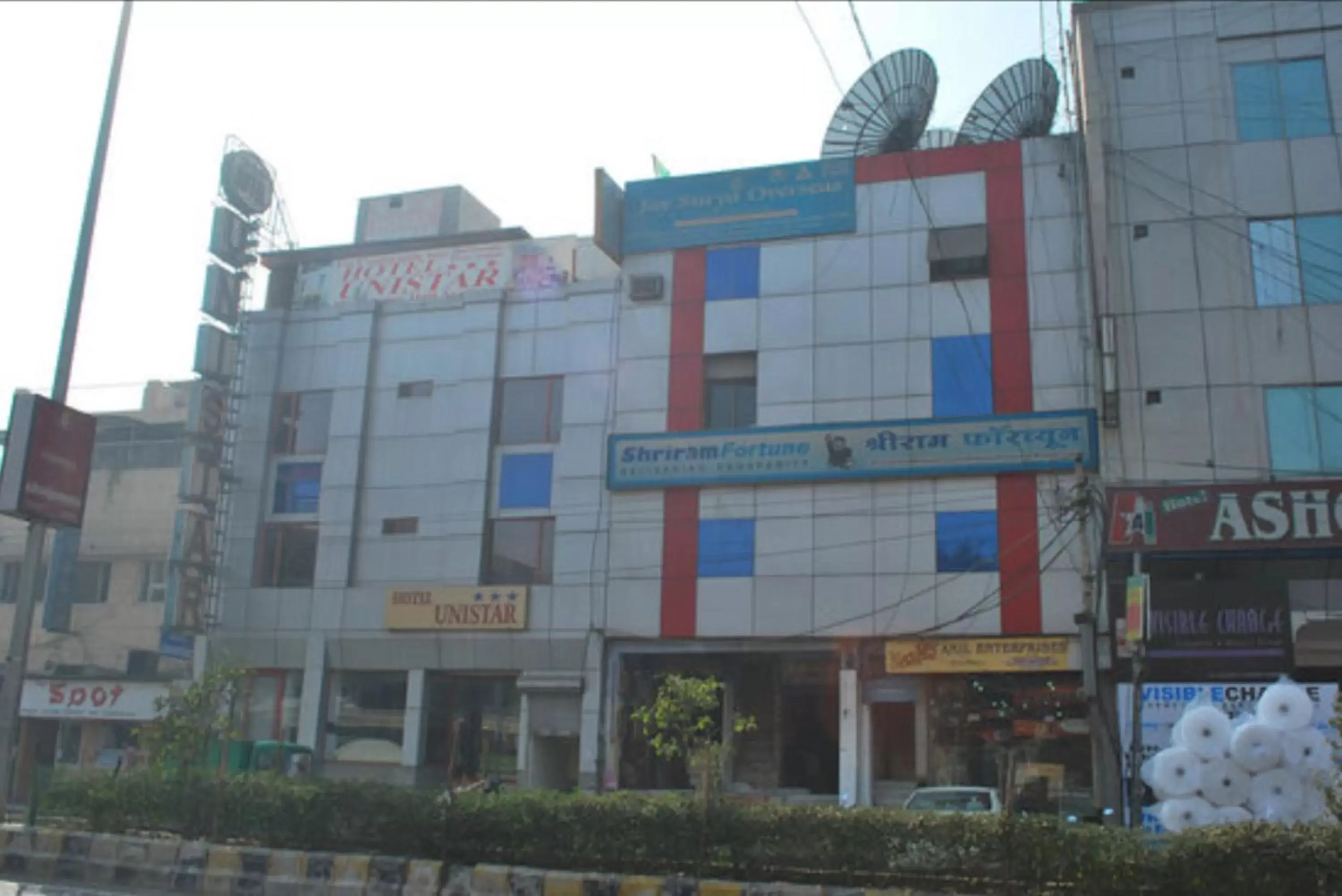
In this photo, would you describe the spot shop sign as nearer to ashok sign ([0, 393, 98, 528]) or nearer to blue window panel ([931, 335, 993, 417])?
blue window panel ([931, 335, 993, 417])

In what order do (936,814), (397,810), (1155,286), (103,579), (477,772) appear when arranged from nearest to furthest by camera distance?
1. (936,814)
2. (397,810)
3. (1155,286)
4. (477,772)
5. (103,579)

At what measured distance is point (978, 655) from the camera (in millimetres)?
26984

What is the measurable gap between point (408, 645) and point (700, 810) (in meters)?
18.3

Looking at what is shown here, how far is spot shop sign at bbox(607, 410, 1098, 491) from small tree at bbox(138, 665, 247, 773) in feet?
40.3

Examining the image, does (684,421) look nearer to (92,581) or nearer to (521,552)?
(521,552)

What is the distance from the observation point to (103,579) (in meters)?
39.4

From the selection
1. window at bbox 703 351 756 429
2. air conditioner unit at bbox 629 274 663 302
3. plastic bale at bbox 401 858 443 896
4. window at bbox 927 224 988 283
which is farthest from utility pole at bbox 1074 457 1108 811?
plastic bale at bbox 401 858 443 896

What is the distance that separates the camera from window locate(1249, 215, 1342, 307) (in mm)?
26469

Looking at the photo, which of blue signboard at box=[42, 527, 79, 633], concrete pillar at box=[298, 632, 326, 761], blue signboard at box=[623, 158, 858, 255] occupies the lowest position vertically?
concrete pillar at box=[298, 632, 326, 761]

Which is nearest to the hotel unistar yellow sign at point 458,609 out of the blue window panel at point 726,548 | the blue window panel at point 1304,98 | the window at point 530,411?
the window at point 530,411

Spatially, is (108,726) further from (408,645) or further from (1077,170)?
(1077,170)

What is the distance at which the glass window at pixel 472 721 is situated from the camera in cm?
3119

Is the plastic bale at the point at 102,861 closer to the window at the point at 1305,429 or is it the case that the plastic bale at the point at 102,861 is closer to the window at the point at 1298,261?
the window at the point at 1305,429

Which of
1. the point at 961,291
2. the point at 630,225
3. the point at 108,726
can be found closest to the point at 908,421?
the point at 961,291
